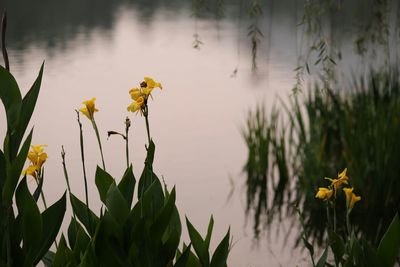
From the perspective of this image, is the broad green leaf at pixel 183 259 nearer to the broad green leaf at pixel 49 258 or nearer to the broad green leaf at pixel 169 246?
the broad green leaf at pixel 169 246

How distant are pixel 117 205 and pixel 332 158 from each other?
2703 mm

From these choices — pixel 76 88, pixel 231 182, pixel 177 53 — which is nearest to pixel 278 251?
pixel 231 182

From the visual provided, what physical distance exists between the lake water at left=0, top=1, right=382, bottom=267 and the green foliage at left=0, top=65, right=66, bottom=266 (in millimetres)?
638

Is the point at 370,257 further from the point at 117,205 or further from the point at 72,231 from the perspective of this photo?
the point at 72,231

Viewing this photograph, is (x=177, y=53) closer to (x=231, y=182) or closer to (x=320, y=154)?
(x=231, y=182)

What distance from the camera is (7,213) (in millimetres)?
1425

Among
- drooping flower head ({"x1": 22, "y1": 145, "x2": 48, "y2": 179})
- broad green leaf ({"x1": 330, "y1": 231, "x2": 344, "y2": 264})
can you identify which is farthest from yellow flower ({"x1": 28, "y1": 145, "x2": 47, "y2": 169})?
broad green leaf ({"x1": 330, "y1": 231, "x2": 344, "y2": 264})

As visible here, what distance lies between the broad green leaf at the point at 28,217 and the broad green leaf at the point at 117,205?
0.13 metres

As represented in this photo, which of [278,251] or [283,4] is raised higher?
[283,4]

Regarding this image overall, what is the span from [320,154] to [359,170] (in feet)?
0.77

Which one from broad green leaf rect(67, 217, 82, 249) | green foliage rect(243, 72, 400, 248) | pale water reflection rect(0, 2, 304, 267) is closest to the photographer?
broad green leaf rect(67, 217, 82, 249)

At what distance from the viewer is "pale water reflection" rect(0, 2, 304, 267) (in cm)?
427

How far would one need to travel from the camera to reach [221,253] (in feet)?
5.17

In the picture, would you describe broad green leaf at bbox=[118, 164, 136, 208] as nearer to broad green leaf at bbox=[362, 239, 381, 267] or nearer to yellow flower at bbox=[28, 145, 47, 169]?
yellow flower at bbox=[28, 145, 47, 169]
